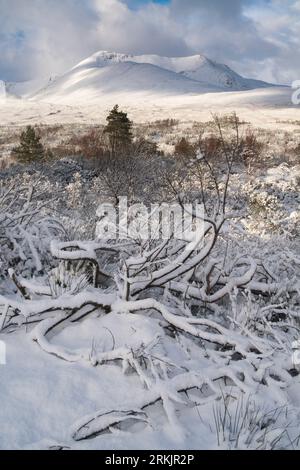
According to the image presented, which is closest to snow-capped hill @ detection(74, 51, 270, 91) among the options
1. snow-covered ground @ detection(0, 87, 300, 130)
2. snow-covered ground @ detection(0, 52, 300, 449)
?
snow-covered ground @ detection(0, 87, 300, 130)

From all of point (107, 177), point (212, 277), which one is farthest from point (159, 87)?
point (212, 277)

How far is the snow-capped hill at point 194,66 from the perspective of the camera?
116 meters

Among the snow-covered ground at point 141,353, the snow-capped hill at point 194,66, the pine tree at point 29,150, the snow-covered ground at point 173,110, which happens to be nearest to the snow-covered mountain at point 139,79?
the snow-capped hill at point 194,66

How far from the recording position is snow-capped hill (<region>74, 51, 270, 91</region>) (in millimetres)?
116438

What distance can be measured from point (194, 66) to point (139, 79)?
58671mm

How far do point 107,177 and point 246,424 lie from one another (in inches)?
374

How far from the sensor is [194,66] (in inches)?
5148

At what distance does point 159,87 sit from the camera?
7050cm

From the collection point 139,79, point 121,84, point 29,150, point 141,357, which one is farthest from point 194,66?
point 141,357

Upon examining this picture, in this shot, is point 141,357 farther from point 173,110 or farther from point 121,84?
point 121,84

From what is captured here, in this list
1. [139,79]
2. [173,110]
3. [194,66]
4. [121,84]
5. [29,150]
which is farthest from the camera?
[194,66]

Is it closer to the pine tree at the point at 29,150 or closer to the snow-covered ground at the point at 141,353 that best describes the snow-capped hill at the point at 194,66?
the pine tree at the point at 29,150
